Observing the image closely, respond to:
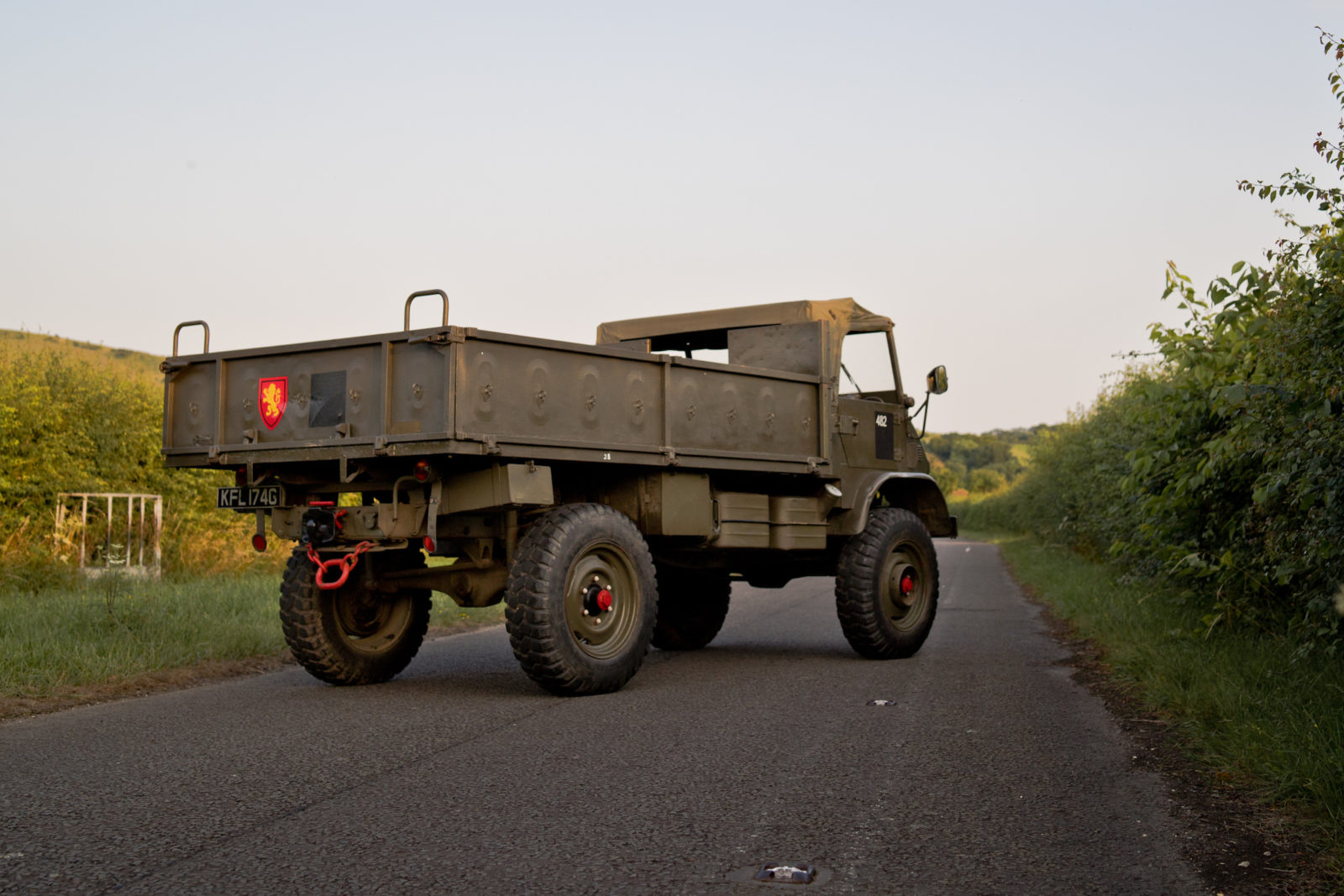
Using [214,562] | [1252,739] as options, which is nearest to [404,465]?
[1252,739]

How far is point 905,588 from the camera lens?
1002cm

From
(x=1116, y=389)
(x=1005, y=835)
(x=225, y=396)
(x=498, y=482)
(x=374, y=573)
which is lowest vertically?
(x=1005, y=835)

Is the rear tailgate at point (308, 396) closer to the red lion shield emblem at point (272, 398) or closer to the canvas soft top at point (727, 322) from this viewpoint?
the red lion shield emblem at point (272, 398)

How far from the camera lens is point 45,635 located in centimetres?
851

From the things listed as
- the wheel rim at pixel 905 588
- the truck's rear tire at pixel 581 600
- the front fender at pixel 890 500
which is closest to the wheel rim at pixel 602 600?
the truck's rear tire at pixel 581 600

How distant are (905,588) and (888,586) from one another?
211mm

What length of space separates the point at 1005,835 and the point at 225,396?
5.79 meters

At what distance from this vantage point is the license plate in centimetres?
779

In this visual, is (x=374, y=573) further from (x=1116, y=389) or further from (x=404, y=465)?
(x=1116, y=389)

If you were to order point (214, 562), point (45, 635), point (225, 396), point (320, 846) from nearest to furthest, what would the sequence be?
point (320, 846) < point (225, 396) < point (45, 635) < point (214, 562)

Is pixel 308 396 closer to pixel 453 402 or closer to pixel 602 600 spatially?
pixel 453 402

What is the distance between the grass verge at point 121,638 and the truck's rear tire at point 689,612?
251 centimetres

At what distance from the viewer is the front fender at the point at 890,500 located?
9.88 metres

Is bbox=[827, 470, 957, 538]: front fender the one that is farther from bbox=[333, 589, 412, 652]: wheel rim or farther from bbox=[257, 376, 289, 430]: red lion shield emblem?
bbox=[257, 376, 289, 430]: red lion shield emblem
